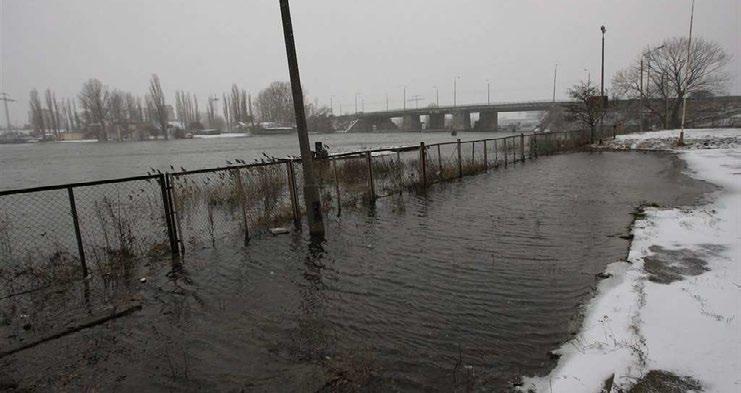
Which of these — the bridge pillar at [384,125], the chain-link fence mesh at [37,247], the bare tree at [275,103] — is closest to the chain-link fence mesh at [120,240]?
the chain-link fence mesh at [37,247]

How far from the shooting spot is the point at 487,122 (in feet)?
374

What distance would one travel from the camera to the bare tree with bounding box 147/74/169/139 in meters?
117

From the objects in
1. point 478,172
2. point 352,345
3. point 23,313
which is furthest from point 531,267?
point 478,172

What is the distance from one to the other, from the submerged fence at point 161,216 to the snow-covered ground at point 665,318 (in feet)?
22.1

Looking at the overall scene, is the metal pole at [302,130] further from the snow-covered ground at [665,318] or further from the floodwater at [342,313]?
the snow-covered ground at [665,318]

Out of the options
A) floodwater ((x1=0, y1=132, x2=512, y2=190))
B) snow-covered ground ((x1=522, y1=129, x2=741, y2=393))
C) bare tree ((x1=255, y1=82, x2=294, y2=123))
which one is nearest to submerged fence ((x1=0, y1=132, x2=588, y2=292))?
snow-covered ground ((x1=522, y1=129, x2=741, y2=393))

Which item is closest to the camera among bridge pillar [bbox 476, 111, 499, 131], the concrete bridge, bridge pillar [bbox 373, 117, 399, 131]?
the concrete bridge

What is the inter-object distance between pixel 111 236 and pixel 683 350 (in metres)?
10.6

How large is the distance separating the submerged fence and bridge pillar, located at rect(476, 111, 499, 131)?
98.6 m

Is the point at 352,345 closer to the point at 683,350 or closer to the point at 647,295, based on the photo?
the point at 683,350

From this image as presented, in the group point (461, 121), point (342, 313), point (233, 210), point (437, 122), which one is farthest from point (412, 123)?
point (342, 313)

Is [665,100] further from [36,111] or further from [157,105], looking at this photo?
[36,111]

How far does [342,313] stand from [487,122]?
115249mm

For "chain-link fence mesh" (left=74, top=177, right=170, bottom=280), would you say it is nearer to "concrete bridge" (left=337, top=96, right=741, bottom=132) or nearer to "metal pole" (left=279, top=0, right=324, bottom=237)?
"metal pole" (left=279, top=0, right=324, bottom=237)
